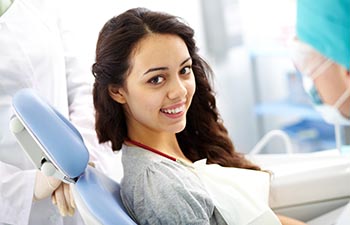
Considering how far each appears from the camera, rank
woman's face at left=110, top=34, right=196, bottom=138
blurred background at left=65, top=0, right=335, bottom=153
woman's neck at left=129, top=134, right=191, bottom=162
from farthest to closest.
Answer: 1. blurred background at left=65, top=0, right=335, bottom=153
2. woman's neck at left=129, top=134, right=191, bottom=162
3. woman's face at left=110, top=34, right=196, bottom=138

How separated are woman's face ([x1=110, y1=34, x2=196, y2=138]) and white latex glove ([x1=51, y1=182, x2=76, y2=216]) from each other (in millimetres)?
223

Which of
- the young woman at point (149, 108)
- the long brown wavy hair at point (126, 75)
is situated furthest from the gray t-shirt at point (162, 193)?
the long brown wavy hair at point (126, 75)

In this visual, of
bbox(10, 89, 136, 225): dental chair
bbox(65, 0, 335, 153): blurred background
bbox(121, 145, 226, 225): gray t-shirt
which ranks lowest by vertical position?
bbox(65, 0, 335, 153): blurred background

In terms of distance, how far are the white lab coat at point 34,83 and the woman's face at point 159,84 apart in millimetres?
216

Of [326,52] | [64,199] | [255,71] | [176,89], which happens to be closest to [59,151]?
[64,199]

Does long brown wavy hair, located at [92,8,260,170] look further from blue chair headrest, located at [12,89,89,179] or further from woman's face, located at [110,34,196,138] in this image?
blue chair headrest, located at [12,89,89,179]

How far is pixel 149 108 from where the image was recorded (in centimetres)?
121

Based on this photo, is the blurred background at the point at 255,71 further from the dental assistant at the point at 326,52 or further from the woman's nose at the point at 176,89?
the woman's nose at the point at 176,89

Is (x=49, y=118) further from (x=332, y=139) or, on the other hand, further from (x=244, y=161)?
(x=332, y=139)

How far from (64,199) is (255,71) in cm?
214

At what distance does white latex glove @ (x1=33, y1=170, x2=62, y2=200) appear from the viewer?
1194 millimetres

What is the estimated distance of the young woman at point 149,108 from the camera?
1129 millimetres

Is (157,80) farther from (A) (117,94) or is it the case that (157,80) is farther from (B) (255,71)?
(B) (255,71)

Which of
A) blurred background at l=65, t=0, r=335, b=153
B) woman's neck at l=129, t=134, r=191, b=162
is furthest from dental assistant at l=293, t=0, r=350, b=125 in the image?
blurred background at l=65, t=0, r=335, b=153
